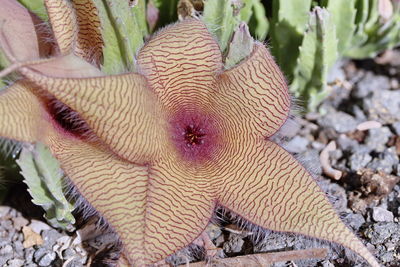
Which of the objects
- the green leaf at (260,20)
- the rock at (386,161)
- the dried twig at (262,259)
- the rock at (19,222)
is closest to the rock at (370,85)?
the rock at (386,161)

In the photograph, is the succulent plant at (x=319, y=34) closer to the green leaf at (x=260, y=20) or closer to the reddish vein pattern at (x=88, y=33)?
the green leaf at (x=260, y=20)

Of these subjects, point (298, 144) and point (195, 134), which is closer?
point (195, 134)

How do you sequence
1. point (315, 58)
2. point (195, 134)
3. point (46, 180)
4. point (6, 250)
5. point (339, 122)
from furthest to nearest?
point (339, 122) → point (315, 58) → point (6, 250) → point (195, 134) → point (46, 180)

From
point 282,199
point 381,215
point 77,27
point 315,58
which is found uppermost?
point 77,27

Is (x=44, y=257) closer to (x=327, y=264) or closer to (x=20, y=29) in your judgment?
(x=20, y=29)

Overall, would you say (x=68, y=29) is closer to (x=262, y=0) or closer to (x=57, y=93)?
(x=57, y=93)

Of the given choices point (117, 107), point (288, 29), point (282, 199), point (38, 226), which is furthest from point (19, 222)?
point (288, 29)
